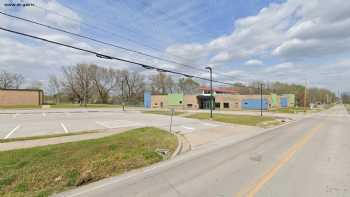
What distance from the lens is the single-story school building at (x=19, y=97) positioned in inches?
2284

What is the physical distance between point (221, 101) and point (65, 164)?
57.5 metres

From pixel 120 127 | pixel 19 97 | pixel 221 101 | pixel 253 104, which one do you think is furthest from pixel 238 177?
pixel 19 97

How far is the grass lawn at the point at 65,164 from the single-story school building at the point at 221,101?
145ft

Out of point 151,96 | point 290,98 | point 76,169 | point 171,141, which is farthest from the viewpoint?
point 290,98

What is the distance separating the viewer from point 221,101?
2424 inches

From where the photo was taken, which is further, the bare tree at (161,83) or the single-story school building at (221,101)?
the bare tree at (161,83)

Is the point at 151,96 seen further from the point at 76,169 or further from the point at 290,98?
the point at 76,169

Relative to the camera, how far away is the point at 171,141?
11.7 m

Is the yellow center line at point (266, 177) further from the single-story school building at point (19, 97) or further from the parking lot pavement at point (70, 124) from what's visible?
the single-story school building at point (19, 97)

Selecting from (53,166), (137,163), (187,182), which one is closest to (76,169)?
(53,166)

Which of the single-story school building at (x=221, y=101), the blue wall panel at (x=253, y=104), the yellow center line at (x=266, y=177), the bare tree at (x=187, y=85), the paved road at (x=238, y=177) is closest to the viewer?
the yellow center line at (x=266, y=177)

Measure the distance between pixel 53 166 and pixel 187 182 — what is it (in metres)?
4.55

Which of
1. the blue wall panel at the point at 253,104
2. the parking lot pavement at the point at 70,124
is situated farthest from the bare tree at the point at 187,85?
the parking lot pavement at the point at 70,124

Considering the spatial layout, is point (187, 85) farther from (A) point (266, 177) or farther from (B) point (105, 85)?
(A) point (266, 177)
